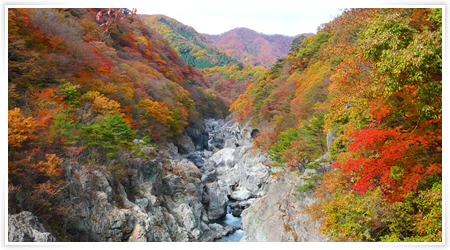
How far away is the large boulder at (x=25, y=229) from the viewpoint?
6.21 m

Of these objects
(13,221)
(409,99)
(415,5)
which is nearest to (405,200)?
(409,99)

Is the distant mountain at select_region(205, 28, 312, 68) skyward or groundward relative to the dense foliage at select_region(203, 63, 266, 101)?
skyward

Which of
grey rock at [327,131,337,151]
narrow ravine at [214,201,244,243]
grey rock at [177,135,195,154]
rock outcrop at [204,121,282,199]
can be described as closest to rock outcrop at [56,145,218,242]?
narrow ravine at [214,201,244,243]

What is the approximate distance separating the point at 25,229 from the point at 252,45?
12115cm

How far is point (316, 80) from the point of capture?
21.5 meters

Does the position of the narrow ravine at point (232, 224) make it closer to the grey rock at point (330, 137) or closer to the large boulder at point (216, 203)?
the large boulder at point (216, 203)

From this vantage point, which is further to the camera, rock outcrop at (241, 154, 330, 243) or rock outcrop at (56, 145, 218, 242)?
rock outcrop at (241, 154, 330, 243)

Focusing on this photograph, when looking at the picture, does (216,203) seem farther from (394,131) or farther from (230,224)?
(394,131)

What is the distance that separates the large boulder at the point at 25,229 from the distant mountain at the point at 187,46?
3323 inches

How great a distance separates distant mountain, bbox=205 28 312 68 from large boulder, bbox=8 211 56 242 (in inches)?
3862

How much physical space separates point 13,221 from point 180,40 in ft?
314

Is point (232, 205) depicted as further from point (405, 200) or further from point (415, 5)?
point (415, 5)

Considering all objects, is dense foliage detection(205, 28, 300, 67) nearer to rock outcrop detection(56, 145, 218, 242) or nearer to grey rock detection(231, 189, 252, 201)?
grey rock detection(231, 189, 252, 201)

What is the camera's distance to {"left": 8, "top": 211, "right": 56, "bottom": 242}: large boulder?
6.21 m
